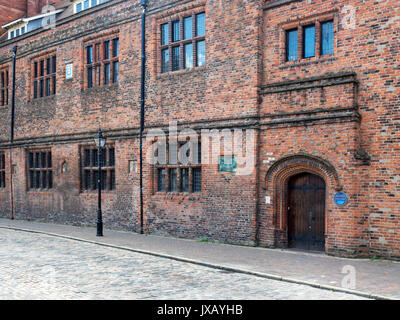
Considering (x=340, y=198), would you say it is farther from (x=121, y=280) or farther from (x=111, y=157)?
(x=111, y=157)

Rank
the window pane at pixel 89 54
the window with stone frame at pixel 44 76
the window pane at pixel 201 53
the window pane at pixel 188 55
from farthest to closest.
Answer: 1. the window with stone frame at pixel 44 76
2. the window pane at pixel 89 54
3. the window pane at pixel 188 55
4. the window pane at pixel 201 53

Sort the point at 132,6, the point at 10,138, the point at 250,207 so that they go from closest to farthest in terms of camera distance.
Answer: the point at 250,207 → the point at 132,6 → the point at 10,138

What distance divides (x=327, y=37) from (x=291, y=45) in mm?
1164

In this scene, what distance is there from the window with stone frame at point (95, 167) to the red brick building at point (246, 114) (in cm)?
6

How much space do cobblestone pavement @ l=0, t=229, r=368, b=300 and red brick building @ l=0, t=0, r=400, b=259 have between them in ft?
11.9

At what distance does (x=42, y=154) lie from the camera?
74.6 ft

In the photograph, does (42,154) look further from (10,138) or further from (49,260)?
(49,260)

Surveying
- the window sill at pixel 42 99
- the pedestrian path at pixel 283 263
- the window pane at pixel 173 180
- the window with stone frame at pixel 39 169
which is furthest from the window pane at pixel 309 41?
the window with stone frame at pixel 39 169

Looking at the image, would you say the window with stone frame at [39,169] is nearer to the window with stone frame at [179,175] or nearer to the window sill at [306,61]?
the window with stone frame at [179,175]

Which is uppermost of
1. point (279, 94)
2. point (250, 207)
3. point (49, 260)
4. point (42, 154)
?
point (279, 94)

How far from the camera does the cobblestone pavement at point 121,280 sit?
27.1 feet

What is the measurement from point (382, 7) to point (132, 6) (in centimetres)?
1000

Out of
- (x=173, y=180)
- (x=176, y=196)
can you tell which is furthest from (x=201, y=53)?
(x=176, y=196)
